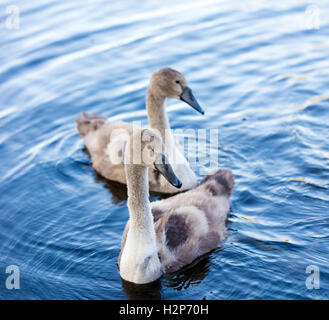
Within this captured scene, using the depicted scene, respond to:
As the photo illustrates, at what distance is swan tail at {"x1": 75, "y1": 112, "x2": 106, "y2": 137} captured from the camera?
10.3 m

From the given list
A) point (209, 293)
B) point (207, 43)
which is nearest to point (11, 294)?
point (209, 293)

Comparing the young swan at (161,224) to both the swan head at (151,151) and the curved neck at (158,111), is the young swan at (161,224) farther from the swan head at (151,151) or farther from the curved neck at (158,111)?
the curved neck at (158,111)

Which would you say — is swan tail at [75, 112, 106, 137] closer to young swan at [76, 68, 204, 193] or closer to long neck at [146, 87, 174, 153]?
young swan at [76, 68, 204, 193]

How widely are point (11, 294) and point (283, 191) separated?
4.13 m

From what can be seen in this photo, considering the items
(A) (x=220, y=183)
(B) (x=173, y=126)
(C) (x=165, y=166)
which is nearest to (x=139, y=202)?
(C) (x=165, y=166)

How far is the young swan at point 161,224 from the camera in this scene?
21.6ft

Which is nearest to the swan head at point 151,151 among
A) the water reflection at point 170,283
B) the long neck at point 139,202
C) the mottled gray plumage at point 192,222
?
the long neck at point 139,202

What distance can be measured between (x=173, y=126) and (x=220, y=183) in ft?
9.67

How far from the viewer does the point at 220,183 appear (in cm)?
817

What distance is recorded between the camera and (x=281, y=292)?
6531 millimetres

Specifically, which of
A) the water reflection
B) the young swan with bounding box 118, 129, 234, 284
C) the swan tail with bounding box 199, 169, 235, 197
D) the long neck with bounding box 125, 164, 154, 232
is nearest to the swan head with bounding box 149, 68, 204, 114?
the swan tail with bounding box 199, 169, 235, 197

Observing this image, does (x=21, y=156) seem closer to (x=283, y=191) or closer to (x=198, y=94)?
(x=198, y=94)

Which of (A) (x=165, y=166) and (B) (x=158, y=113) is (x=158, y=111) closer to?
(B) (x=158, y=113)
